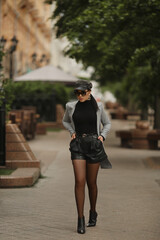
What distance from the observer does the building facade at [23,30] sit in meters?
42.1

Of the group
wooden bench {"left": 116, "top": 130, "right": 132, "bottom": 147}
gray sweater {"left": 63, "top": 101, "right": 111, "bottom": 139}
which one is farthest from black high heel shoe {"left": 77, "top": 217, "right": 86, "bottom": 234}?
wooden bench {"left": 116, "top": 130, "right": 132, "bottom": 147}

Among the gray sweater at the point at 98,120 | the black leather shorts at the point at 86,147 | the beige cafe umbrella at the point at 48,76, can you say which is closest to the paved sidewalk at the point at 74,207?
the black leather shorts at the point at 86,147

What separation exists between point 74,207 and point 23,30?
43331 mm

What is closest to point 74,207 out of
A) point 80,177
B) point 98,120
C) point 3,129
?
point 80,177

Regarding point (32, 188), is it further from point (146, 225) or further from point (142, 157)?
point (142, 157)

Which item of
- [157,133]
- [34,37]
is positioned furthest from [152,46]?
[34,37]

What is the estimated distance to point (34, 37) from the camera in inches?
2270

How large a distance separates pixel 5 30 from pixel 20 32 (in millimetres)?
6336

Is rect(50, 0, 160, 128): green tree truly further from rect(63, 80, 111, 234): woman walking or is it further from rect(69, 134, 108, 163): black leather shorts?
rect(69, 134, 108, 163): black leather shorts

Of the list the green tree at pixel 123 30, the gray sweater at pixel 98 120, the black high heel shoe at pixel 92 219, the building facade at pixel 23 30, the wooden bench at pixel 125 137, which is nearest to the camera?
the gray sweater at pixel 98 120

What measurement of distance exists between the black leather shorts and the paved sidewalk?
81 cm

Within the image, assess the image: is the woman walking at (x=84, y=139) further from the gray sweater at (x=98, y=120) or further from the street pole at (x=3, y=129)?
the street pole at (x=3, y=129)

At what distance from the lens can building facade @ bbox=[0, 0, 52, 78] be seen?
4209cm

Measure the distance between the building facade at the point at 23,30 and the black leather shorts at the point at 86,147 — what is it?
28368mm
